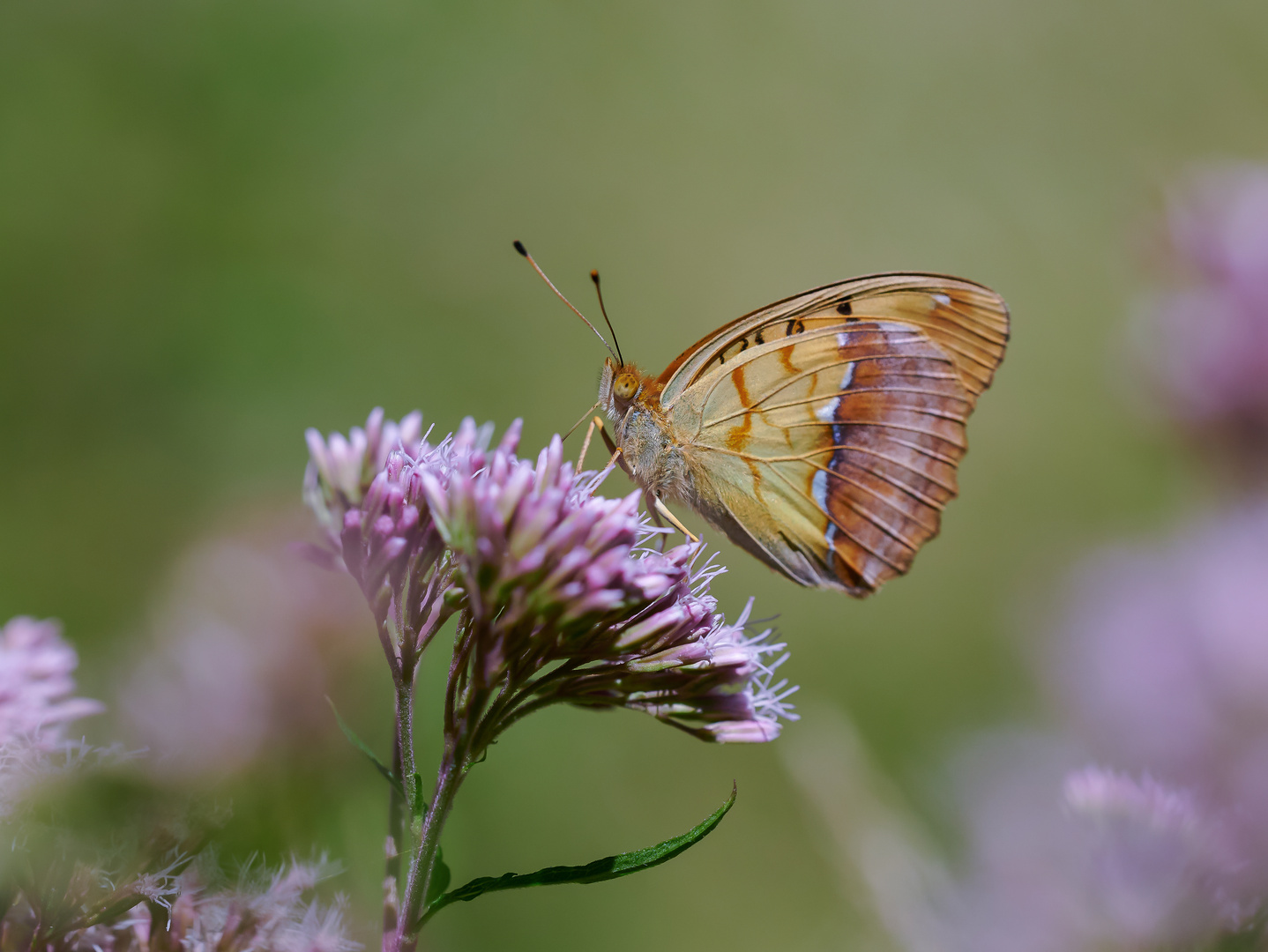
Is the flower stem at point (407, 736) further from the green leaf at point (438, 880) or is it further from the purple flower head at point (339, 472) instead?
the purple flower head at point (339, 472)

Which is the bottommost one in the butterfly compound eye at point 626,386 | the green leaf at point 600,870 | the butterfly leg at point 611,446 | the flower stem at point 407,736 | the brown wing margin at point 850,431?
the green leaf at point 600,870

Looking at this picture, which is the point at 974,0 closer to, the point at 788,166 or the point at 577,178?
the point at 788,166

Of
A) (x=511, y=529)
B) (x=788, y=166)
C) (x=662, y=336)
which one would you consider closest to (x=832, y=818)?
(x=511, y=529)

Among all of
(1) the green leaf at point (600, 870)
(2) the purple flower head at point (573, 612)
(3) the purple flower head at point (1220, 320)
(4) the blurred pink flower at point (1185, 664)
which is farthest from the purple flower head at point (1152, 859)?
(3) the purple flower head at point (1220, 320)

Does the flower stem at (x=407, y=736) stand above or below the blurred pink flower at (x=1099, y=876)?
above

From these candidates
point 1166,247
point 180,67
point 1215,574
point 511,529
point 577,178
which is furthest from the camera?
point 577,178

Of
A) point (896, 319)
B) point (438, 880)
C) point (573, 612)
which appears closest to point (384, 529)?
point (573, 612)

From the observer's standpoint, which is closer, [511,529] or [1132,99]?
[511,529]

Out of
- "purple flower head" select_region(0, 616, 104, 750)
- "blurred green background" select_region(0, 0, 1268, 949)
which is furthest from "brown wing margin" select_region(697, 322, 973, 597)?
"purple flower head" select_region(0, 616, 104, 750)

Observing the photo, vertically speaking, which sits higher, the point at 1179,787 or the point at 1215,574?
the point at 1215,574
